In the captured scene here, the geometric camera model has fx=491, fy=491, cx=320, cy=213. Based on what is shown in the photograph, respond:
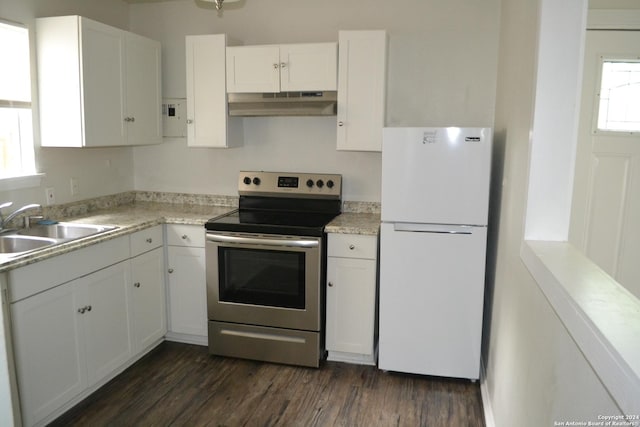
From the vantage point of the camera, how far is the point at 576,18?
1.78 m

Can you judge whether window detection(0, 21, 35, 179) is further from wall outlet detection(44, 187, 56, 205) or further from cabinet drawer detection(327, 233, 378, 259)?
cabinet drawer detection(327, 233, 378, 259)

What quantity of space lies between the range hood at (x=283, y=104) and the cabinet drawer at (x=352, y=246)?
86cm

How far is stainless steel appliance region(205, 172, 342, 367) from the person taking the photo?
3092 millimetres

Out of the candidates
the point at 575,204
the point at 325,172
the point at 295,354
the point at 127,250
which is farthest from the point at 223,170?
the point at 575,204

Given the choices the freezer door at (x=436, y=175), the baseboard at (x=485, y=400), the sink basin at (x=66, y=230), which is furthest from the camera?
the sink basin at (x=66, y=230)

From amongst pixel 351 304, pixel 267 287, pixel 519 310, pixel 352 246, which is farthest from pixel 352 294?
pixel 519 310

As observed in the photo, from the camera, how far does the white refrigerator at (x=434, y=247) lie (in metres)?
2.84

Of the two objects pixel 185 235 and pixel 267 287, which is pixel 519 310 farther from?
pixel 185 235

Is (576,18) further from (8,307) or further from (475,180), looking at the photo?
(8,307)

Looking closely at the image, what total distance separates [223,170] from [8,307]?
1.96 m

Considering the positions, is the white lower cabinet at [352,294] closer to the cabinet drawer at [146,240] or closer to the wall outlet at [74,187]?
the cabinet drawer at [146,240]

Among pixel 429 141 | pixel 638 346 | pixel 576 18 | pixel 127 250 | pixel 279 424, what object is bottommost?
pixel 279 424

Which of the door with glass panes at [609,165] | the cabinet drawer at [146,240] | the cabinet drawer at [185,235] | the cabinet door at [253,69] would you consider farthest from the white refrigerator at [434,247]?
the cabinet drawer at [146,240]

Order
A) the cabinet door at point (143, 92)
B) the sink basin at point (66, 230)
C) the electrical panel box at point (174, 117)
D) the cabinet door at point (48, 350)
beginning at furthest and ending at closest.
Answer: the electrical panel box at point (174, 117) → the cabinet door at point (143, 92) → the sink basin at point (66, 230) → the cabinet door at point (48, 350)
